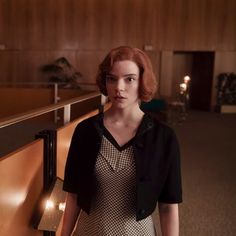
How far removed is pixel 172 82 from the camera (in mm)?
12117

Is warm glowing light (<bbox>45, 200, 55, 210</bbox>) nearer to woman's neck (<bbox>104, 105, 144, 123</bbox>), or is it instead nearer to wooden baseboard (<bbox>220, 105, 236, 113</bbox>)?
woman's neck (<bbox>104, 105, 144, 123</bbox>)

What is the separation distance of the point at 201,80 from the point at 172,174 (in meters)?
11.4

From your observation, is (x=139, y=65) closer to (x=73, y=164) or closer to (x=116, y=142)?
(x=116, y=142)

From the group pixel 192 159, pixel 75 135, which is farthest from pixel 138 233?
pixel 192 159

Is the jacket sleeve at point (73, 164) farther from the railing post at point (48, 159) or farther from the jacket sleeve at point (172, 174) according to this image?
the railing post at point (48, 159)

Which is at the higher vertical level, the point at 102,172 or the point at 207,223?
the point at 102,172

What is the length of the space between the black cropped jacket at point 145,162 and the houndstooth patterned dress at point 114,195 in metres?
0.03

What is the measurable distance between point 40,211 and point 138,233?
78 cm

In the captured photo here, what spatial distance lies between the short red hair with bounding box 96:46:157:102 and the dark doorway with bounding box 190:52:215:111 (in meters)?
10.9

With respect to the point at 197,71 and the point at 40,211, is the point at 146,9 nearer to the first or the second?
the point at 197,71

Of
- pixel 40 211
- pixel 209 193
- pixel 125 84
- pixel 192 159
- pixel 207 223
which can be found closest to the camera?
pixel 125 84

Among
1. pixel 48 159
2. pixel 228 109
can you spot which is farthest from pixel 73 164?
pixel 228 109

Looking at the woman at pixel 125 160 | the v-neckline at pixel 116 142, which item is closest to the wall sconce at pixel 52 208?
the woman at pixel 125 160

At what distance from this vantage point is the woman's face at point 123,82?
3.88 ft
